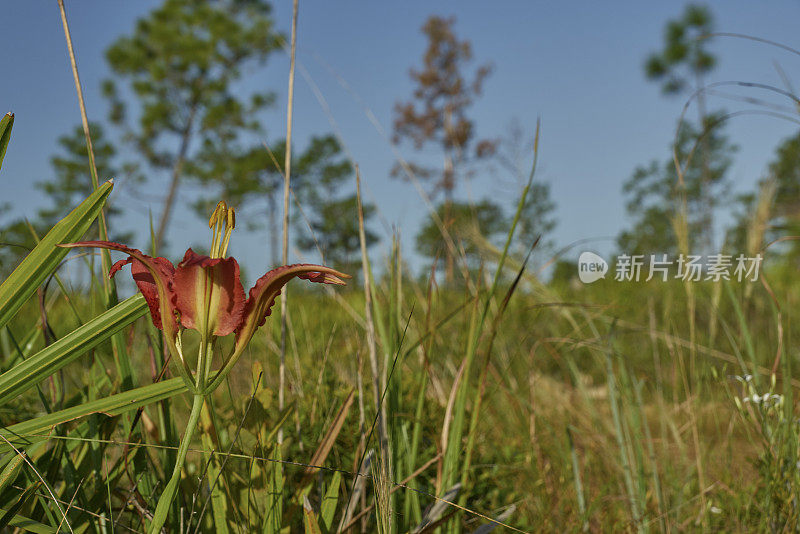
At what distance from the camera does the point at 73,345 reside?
467mm

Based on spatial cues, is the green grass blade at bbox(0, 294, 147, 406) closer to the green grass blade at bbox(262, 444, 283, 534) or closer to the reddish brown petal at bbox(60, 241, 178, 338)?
the reddish brown petal at bbox(60, 241, 178, 338)

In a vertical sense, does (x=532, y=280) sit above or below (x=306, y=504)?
above

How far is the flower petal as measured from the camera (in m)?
0.40

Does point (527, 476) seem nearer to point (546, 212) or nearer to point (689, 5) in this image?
point (689, 5)

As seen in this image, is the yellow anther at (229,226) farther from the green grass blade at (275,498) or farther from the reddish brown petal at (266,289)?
the green grass blade at (275,498)

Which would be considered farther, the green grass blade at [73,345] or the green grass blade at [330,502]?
the green grass blade at [330,502]

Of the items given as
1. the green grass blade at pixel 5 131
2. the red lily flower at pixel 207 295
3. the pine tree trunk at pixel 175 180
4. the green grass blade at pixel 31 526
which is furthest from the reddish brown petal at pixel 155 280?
the pine tree trunk at pixel 175 180

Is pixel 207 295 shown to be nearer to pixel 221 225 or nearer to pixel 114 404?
pixel 221 225

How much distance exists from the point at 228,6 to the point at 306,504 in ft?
45.9

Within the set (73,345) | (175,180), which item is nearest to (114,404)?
(73,345)

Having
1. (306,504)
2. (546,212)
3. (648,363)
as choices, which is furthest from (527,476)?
(546,212)

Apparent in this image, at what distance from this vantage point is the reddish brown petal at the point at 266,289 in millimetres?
403

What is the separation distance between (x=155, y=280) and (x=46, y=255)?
0.50ft

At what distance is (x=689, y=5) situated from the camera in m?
13.0
